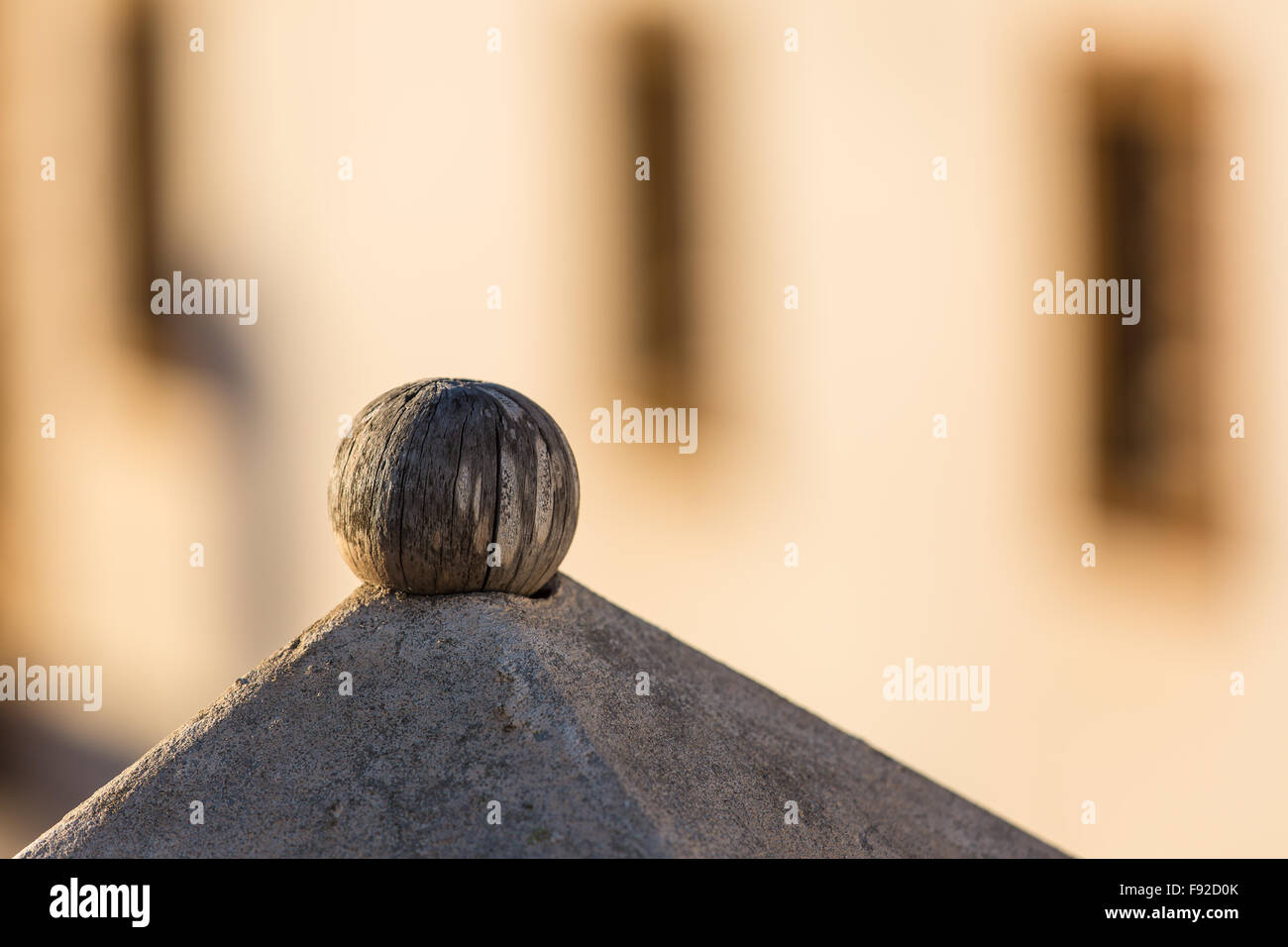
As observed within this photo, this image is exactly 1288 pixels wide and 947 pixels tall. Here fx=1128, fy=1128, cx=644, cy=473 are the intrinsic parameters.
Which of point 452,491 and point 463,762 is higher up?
point 452,491

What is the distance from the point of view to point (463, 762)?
2.33 metres

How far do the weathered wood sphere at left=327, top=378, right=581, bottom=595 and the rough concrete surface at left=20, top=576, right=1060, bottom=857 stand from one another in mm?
97

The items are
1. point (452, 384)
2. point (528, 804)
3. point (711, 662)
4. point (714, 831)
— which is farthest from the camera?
point (711, 662)

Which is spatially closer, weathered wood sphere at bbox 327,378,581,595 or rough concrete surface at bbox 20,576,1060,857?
rough concrete surface at bbox 20,576,1060,857

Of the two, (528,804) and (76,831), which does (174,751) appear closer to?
(76,831)

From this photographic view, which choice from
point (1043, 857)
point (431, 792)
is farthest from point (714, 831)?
point (1043, 857)

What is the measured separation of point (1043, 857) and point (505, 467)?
7.08 feet

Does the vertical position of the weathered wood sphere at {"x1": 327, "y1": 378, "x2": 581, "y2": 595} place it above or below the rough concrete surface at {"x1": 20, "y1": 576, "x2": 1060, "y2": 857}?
above

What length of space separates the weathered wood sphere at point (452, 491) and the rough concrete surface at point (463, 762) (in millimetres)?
97

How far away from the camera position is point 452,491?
2586 millimetres

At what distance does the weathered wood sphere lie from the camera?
2.60 meters

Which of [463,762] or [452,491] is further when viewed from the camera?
[452,491]

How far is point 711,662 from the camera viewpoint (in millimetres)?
3453

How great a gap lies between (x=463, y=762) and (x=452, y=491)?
2.01 ft
